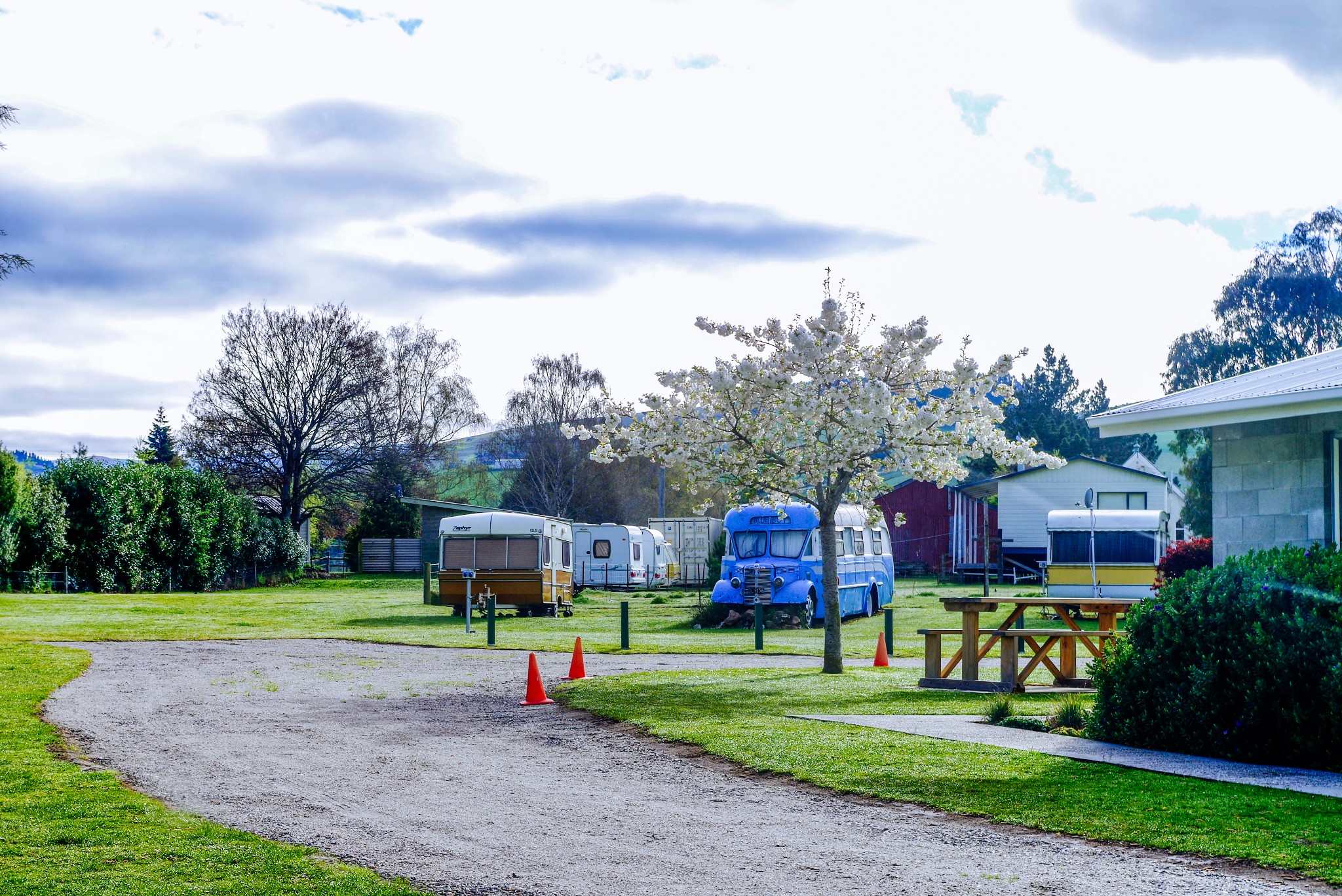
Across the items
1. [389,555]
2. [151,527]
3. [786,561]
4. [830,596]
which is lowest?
[830,596]

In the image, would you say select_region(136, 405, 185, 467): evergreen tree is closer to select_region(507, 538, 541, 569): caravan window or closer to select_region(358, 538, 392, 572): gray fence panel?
select_region(358, 538, 392, 572): gray fence panel

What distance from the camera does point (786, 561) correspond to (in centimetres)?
2650

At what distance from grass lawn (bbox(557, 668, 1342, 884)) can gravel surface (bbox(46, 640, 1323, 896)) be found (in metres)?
Answer: 0.24

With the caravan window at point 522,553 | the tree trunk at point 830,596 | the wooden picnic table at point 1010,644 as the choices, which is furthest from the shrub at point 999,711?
the caravan window at point 522,553

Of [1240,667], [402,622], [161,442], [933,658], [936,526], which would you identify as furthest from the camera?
[161,442]

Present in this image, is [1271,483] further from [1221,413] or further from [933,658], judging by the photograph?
[933,658]

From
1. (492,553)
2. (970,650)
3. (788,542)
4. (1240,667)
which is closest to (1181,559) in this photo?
(788,542)

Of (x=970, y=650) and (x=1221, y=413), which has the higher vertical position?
(x=1221, y=413)

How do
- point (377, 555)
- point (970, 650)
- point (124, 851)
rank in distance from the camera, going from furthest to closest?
point (377, 555) < point (970, 650) < point (124, 851)

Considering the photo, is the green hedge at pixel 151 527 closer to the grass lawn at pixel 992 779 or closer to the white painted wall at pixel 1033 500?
the white painted wall at pixel 1033 500

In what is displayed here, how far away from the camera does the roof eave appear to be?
977cm

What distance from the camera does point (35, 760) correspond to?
8875 millimetres

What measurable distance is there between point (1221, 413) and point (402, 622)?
68.5 feet

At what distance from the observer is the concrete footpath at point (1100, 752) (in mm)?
7684
